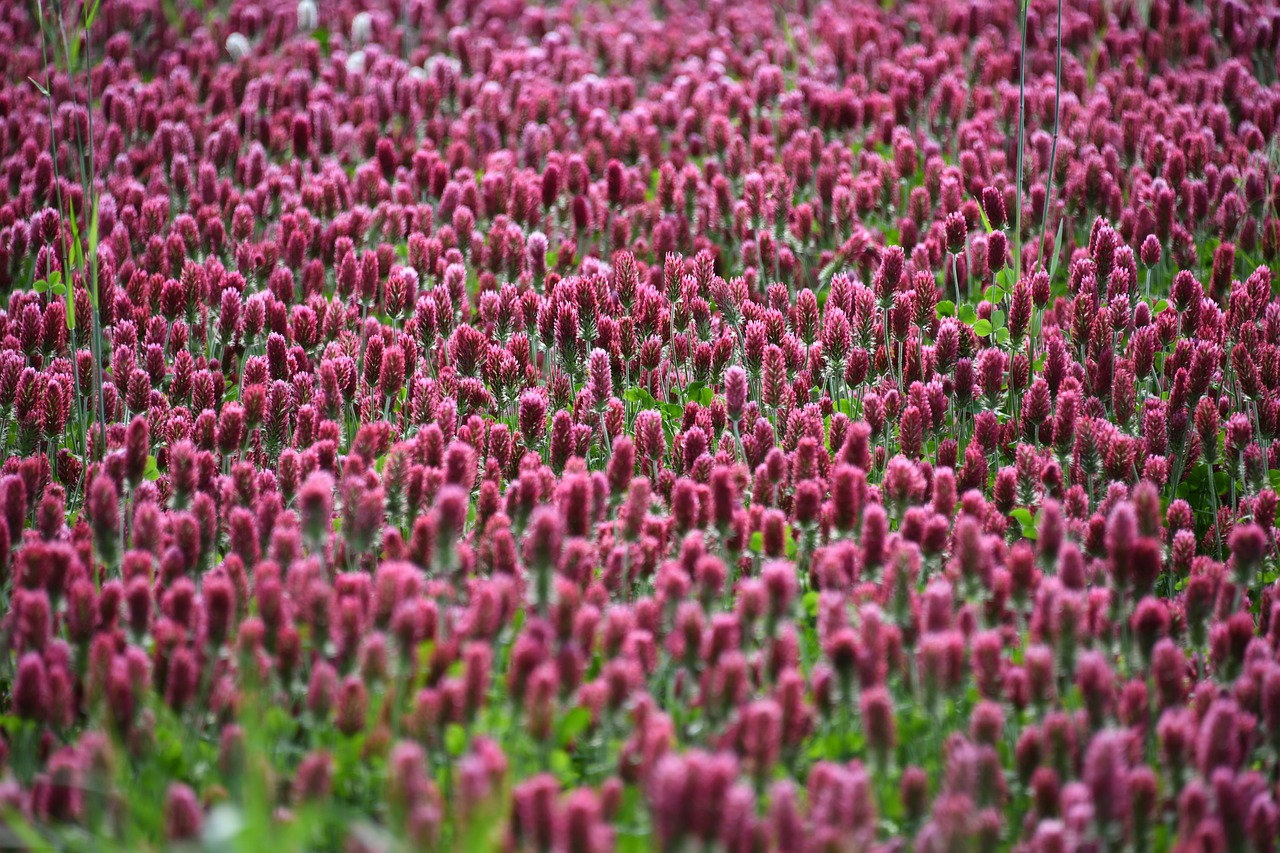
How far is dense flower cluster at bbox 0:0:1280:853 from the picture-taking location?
228cm

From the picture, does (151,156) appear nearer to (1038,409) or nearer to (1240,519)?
(1038,409)

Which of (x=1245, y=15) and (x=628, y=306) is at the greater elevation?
(x=1245, y=15)

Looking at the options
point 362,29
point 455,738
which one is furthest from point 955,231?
point 362,29

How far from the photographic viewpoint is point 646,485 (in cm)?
289

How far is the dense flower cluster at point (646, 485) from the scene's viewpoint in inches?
89.9

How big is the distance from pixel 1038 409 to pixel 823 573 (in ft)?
3.93

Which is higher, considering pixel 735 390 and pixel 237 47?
pixel 237 47

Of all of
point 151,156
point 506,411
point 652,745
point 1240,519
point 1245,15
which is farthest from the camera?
point 1245,15

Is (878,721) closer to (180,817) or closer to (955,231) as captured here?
(180,817)

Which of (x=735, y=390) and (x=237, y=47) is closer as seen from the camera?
(x=735, y=390)

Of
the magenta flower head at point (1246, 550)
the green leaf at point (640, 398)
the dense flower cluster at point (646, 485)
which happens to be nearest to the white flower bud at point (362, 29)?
the dense flower cluster at point (646, 485)

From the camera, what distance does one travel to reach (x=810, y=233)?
539cm

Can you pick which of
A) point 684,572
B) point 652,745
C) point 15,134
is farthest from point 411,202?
point 652,745

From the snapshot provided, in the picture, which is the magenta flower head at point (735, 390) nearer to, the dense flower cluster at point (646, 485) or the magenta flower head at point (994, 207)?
the dense flower cluster at point (646, 485)
